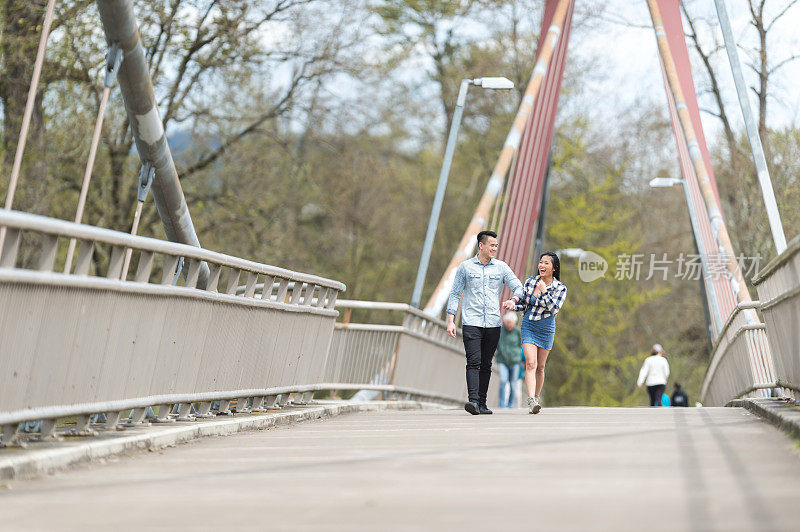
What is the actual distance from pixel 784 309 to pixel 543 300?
316 centimetres

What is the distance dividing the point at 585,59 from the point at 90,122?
20885 mm

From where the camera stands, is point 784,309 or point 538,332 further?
point 538,332

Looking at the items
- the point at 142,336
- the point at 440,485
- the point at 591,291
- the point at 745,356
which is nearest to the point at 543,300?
the point at 745,356

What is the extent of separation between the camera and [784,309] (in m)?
9.59

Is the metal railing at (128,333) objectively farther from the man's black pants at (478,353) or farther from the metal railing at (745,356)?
the metal railing at (745,356)

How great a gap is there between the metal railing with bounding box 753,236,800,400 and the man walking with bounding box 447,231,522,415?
7.60 feet

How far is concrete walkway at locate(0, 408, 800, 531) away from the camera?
4.77 m

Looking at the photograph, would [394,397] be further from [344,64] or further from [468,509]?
[468,509]

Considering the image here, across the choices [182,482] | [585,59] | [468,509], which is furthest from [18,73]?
[585,59]

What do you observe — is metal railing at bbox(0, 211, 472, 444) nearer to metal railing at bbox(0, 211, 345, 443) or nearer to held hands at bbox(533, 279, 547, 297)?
metal railing at bbox(0, 211, 345, 443)

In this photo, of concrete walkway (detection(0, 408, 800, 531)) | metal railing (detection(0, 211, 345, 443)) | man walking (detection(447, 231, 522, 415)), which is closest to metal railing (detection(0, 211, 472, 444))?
metal railing (detection(0, 211, 345, 443))

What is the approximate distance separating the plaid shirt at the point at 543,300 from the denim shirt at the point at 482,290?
0.17 metres

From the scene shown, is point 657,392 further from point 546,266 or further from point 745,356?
point 546,266

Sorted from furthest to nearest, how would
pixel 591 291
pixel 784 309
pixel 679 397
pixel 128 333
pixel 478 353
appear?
pixel 591 291
pixel 679 397
pixel 478 353
pixel 784 309
pixel 128 333
